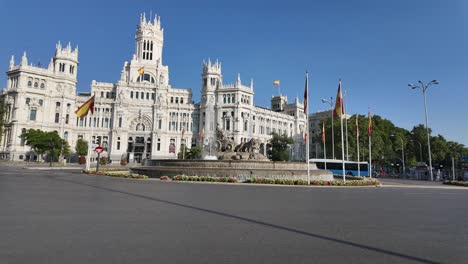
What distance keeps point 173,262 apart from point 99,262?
1.28 meters

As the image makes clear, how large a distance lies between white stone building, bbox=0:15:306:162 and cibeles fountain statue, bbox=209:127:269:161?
54.6 meters

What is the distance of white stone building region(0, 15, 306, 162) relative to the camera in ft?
286

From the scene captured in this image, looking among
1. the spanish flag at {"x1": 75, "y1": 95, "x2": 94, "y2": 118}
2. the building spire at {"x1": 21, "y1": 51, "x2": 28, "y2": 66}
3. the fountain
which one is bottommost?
the fountain

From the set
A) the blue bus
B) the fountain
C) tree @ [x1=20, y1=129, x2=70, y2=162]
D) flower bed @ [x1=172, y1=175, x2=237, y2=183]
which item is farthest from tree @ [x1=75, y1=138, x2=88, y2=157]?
flower bed @ [x1=172, y1=175, x2=237, y2=183]

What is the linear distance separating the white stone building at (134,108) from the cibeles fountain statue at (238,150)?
54.6m

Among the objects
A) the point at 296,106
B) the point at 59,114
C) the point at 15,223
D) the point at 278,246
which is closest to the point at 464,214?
the point at 278,246

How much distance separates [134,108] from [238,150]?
6849 cm

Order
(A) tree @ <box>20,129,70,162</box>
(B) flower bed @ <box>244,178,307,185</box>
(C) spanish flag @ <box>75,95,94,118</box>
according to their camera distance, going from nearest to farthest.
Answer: (B) flower bed @ <box>244,178,307,185</box>
(C) spanish flag @ <box>75,95,94,118</box>
(A) tree @ <box>20,129,70,162</box>

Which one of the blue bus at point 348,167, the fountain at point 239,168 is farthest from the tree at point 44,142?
the blue bus at point 348,167

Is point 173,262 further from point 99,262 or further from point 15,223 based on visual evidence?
point 15,223

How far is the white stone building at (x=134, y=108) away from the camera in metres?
87.2

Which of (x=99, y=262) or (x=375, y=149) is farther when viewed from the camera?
(x=375, y=149)

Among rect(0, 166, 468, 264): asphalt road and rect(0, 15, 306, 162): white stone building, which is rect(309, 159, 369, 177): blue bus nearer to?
rect(0, 15, 306, 162): white stone building

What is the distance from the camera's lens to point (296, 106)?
414ft
